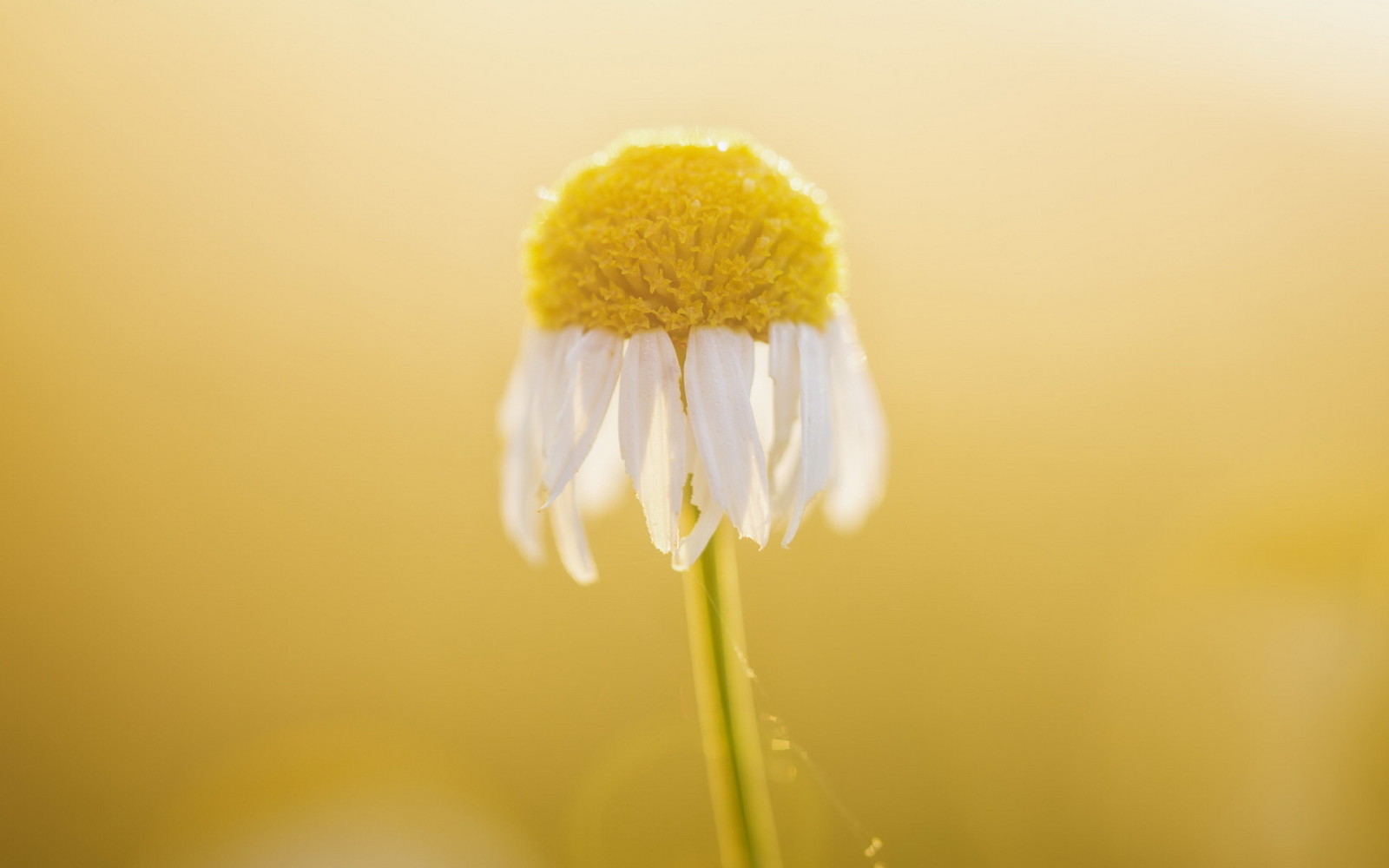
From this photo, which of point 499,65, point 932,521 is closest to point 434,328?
point 499,65

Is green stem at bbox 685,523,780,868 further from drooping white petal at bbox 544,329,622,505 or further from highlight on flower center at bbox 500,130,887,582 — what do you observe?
drooping white petal at bbox 544,329,622,505

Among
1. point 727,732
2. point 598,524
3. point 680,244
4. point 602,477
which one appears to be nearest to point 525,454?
point 602,477

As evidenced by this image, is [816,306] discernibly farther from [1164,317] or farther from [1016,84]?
[1016,84]

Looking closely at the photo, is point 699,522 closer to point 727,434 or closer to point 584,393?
point 727,434

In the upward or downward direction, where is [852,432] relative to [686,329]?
downward

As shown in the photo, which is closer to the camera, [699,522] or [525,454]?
[699,522]

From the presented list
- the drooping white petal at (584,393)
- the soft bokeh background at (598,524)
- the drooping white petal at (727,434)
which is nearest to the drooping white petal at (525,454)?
the drooping white petal at (584,393)

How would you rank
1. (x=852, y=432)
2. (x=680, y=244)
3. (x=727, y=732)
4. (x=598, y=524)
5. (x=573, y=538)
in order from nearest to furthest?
(x=727, y=732), (x=680, y=244), (x=573, y=538), (x=852, y=432), (x=598, y=524)

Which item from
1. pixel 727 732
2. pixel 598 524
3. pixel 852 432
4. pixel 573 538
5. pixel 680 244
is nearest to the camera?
pixel 727 732

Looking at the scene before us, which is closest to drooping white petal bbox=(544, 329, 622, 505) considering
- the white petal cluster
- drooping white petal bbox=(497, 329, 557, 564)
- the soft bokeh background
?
the white petal cluster
